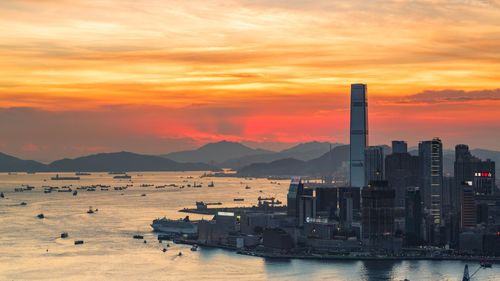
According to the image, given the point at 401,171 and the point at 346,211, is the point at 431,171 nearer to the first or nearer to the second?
the point at 401,171

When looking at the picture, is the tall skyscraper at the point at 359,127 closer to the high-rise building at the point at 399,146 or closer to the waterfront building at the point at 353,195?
the high-rise building at the point at 399,146

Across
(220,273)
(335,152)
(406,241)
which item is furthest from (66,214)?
(335,152)

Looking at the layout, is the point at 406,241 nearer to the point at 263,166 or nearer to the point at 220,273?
the point at 220,273

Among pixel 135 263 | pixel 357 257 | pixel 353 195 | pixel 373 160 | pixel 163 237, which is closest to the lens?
pixel 135 263

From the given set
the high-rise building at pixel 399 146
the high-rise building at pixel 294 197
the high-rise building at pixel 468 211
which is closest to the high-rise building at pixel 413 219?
the high-rise building at pixel 468 211

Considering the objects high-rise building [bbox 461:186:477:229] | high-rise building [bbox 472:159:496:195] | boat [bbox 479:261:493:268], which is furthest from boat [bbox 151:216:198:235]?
high-rise building [bbox 472:159:496:195]

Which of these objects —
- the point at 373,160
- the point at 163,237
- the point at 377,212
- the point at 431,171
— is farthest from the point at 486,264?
the point at 373,160

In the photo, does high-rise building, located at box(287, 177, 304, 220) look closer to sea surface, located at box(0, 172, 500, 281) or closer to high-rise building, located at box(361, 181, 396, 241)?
high-rise building, located at box(361, 181, 396, 241)
